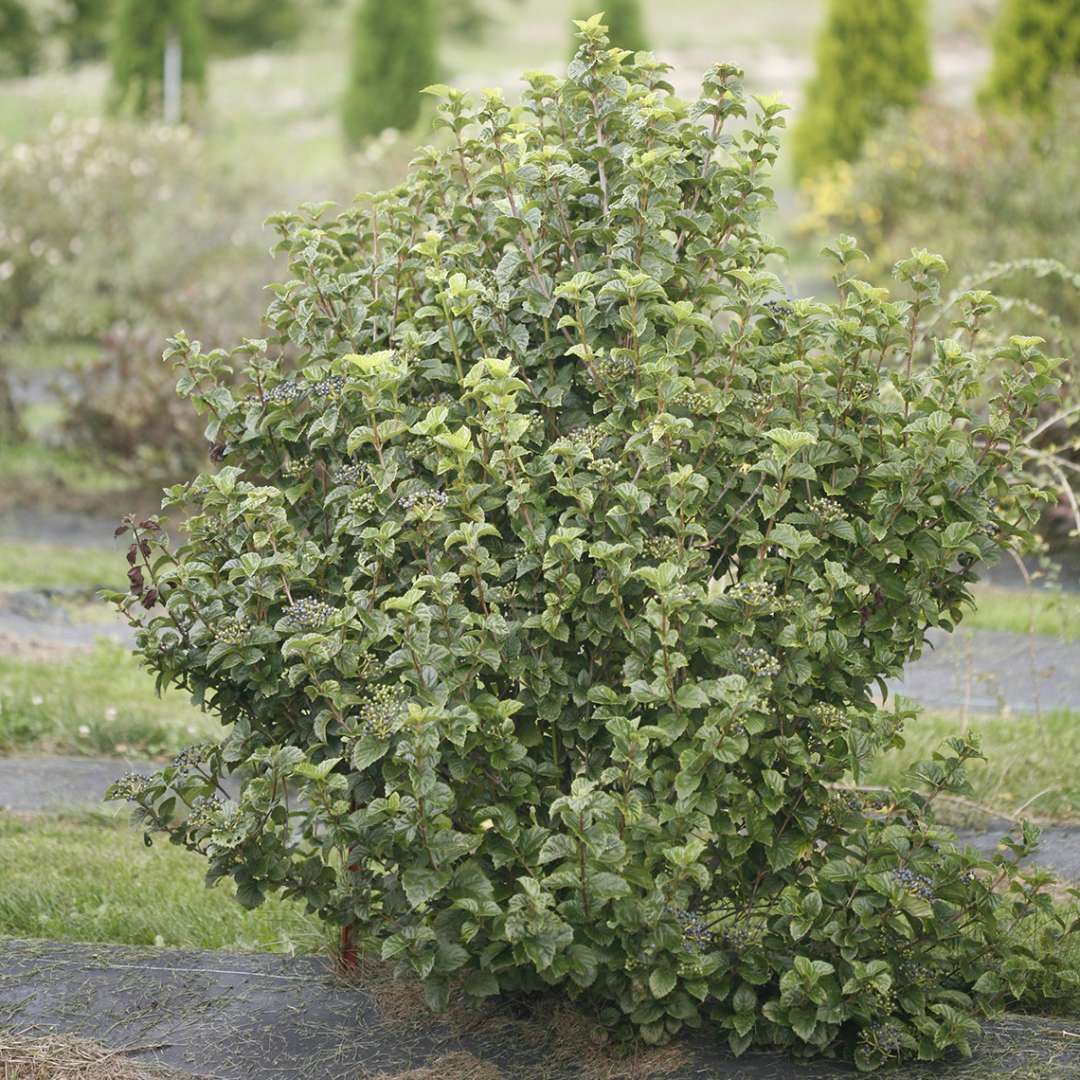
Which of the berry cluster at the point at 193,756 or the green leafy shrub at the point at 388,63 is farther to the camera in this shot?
the green leafy shrub at the point at 388,63

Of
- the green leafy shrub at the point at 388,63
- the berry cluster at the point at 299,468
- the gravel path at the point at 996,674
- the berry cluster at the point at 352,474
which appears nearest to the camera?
the berry cluster at the point at 352,474

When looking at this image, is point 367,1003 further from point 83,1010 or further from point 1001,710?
point 1001,710

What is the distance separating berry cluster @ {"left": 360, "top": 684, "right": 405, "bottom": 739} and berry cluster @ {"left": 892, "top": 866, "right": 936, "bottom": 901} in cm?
91

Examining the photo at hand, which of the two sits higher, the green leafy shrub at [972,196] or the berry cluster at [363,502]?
the green leafy shrub at [972,196]

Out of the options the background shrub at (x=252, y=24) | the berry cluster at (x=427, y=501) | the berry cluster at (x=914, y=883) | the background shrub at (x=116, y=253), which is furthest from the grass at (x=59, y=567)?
the background shrub at (x=252, y=24)

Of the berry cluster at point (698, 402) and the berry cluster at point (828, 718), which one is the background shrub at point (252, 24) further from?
the berry cluster at point (828, 718)

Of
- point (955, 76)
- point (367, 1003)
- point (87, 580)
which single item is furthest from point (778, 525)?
point (955, 76)

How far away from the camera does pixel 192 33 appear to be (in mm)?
21000

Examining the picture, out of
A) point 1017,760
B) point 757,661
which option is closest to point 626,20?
point 1017,760

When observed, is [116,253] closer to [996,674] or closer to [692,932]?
[996,674]

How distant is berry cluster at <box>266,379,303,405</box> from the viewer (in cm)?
304

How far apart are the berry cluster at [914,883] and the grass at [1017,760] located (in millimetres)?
1462

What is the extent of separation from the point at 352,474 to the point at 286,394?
0.26 m

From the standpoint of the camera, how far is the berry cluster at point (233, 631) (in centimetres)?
282
